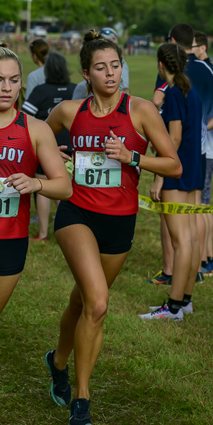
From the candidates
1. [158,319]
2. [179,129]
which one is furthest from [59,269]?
[179,129]

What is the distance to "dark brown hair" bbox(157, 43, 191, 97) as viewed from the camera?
18.2 ft

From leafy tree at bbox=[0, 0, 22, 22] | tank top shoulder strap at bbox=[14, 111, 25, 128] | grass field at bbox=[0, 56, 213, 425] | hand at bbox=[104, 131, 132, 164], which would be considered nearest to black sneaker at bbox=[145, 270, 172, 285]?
grass field at bbox=[0, 56, 213, 425]

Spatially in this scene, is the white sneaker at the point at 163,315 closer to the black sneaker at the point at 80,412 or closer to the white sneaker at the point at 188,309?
the white sneaker at the point at 188,309

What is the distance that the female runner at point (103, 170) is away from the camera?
3.91m

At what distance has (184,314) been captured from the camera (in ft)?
19.2

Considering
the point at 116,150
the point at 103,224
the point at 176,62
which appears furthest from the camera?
the point at 176,62

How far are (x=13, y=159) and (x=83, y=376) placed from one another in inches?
52.3

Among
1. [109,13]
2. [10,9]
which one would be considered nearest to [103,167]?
[10,9]

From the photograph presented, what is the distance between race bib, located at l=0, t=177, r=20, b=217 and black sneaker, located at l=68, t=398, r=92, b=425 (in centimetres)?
115

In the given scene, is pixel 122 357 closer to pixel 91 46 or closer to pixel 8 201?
pixel 8 201

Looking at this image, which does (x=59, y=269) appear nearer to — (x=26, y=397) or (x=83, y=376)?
(x=26, y=397)

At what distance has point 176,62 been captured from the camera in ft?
18.1

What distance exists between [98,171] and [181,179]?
192 centimetres

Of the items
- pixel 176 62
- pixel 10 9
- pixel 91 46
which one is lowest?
pixel 10 9
